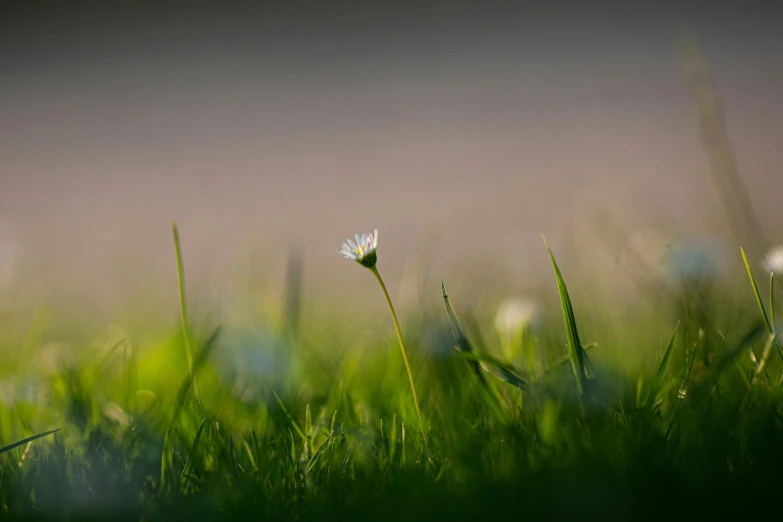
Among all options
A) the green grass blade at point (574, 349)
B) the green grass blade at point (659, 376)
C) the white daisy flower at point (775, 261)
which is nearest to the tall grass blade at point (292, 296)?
the green grass blade at point (574, 349)

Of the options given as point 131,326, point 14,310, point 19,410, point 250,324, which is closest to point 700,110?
point 250,324

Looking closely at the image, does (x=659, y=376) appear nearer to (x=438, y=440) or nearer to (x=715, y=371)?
(x=715, y=371)

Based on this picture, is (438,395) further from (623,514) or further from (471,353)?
(623,514)

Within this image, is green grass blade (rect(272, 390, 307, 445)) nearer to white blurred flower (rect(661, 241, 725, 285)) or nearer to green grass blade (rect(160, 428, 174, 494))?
green grass blade (rect(160, 428, 174, 494))

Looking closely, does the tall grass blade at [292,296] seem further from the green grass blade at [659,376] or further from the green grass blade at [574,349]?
the green grass blade at [659,376]

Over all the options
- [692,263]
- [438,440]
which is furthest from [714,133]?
[438,440]

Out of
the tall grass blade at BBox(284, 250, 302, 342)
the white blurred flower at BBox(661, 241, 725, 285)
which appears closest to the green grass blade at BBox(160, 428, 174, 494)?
the tall grass blade at BBox(284, 250, 302, 342)
